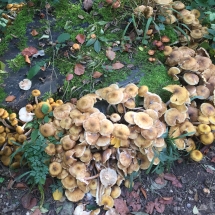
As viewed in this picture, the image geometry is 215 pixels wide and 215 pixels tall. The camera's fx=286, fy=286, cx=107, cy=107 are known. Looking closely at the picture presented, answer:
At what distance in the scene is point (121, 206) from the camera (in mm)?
3850

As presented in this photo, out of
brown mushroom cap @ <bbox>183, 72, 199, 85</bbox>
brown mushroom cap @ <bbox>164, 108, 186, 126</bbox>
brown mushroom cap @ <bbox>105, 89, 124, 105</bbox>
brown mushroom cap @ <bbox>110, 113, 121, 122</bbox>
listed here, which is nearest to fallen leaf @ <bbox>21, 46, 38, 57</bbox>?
brown mushroom cap @ <bbox>105, 89, 124, 105</bbox>

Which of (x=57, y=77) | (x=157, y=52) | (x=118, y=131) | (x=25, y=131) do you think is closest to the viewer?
(x=118, y=131)

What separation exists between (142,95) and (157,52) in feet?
3.68

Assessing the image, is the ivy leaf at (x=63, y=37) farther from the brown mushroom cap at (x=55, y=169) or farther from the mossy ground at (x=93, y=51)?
the brown mushroom cap at (x=55, y=169)

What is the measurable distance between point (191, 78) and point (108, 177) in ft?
6.27

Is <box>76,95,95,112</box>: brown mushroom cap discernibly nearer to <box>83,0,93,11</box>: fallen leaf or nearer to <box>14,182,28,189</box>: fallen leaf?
<box>14,182,28,189</box>: fallen leaf

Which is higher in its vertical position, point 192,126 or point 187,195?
point 192,126

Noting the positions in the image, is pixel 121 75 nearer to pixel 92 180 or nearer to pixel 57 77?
pixel 57 77

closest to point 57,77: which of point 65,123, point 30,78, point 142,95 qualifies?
point 30,78

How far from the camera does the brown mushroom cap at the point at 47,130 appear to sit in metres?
3.78

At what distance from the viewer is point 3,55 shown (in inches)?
178

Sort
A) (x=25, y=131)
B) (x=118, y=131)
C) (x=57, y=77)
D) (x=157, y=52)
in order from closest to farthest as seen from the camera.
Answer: (x=118, y=131)
(x=25, y=131)
(x=57, y=77)
(x=157, y=52)

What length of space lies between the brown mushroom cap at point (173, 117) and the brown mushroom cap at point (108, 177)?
1019 mm

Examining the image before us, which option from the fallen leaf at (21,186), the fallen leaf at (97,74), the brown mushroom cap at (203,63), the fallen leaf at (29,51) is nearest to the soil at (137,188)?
the fallen leaf at (21,186)
